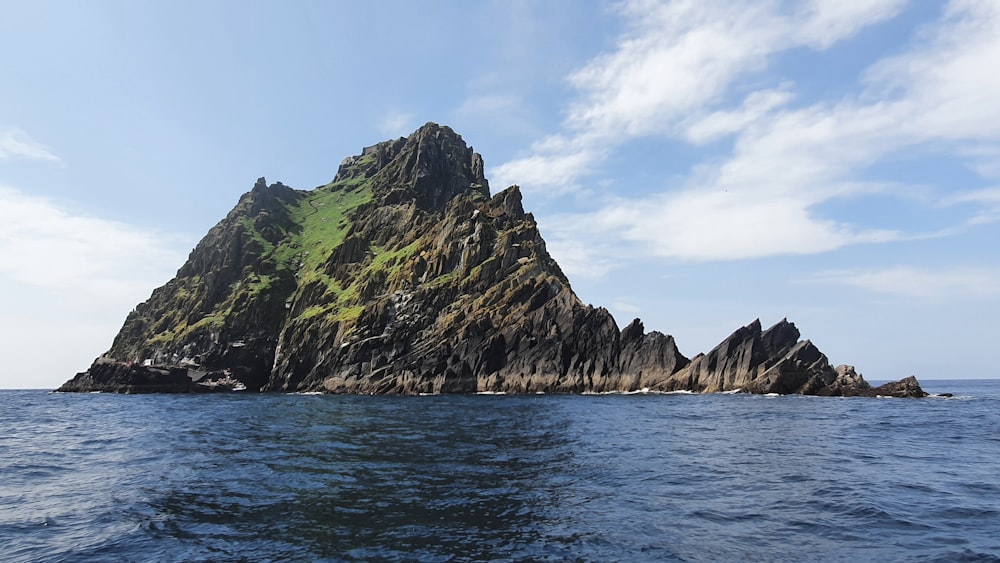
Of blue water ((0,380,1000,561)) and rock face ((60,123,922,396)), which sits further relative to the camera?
rock face ((60,123,922,396))

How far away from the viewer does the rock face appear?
101 meters

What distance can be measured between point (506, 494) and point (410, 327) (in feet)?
Answer: 323

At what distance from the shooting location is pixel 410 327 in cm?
11912

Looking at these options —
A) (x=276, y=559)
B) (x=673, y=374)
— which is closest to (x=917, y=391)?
(x=673, y=374)

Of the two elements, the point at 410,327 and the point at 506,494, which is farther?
the point at 410,327

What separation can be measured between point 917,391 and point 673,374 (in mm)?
39137

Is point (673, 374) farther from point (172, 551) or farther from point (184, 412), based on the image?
point (172, 551)

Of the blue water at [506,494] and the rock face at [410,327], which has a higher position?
the rock face at [410,327]

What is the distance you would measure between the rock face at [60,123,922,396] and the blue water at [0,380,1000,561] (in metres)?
57.1

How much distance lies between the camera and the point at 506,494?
2269 cm

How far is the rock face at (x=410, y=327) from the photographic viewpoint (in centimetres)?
10119

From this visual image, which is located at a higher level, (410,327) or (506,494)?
(410,327)

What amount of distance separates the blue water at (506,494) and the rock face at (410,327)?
5714 cm

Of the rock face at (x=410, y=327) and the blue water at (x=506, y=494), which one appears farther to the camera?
the rock face at (x=410, y=327)
